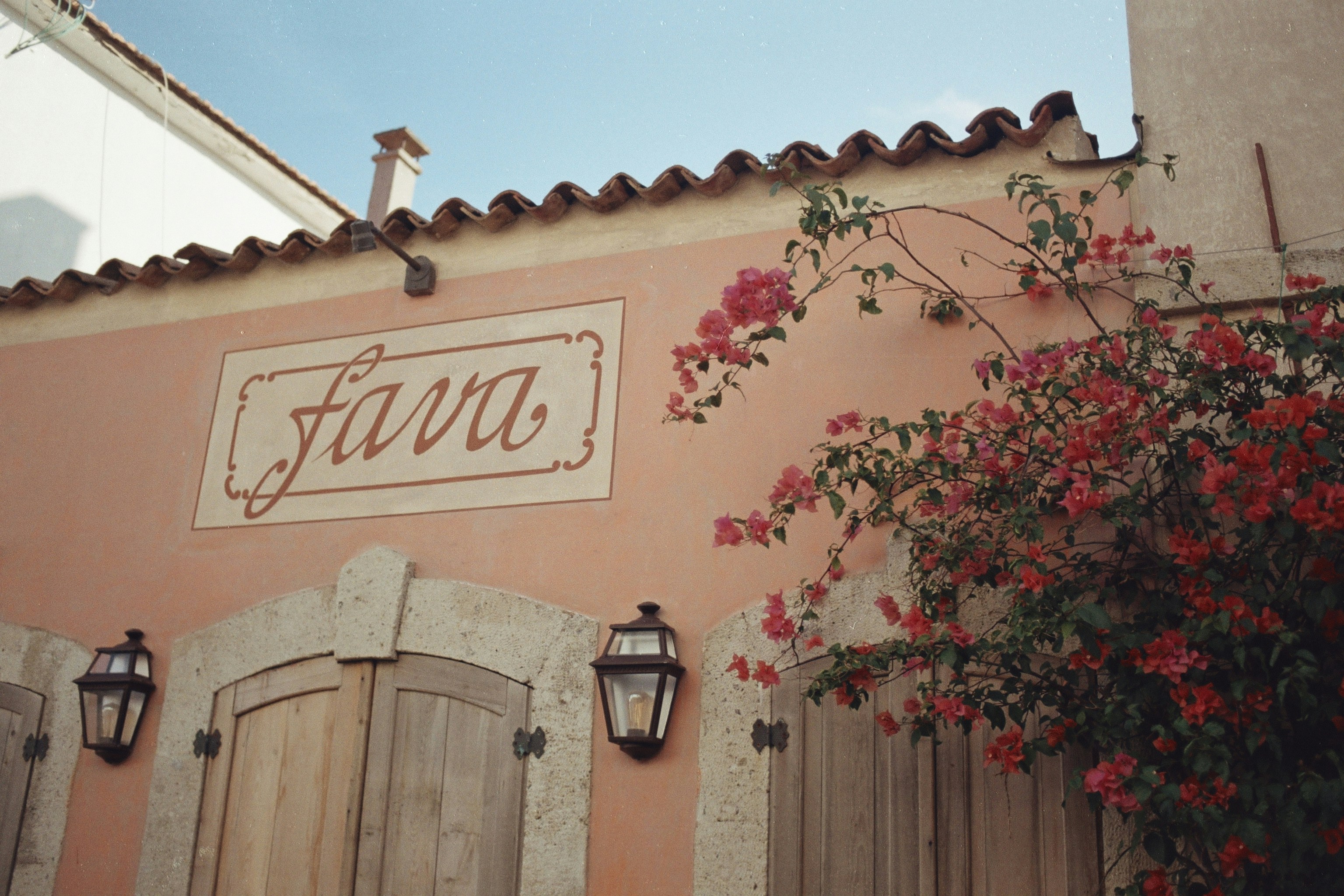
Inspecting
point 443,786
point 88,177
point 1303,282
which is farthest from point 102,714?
point 1303,282

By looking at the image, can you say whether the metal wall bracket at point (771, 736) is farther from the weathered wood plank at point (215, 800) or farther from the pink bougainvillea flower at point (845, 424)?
the weathered wood plank at point (215, 800)

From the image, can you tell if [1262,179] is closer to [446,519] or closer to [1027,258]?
[1027,258]

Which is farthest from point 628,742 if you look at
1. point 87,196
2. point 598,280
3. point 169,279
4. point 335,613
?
point 87,196

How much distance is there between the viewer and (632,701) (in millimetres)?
4727

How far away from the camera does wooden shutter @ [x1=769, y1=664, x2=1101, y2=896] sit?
421 centimetres

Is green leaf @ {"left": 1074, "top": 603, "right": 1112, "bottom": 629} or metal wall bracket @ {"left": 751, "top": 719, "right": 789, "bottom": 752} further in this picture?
metal wall bracket @ {"left": 751, "top": 719, "right": 789, "bottom": 752}

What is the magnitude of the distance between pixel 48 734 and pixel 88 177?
4.58 m

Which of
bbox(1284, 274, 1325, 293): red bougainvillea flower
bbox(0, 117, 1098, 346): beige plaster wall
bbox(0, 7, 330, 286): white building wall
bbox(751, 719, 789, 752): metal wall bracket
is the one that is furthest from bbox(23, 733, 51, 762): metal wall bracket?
bbox(1284, 274, 1325, 293): red bougainvillea flower

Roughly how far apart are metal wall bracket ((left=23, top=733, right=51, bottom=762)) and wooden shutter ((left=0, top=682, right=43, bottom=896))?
0.02 meters

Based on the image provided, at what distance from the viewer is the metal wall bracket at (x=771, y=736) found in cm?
464

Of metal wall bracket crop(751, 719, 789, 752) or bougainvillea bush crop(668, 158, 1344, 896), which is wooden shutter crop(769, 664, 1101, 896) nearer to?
metal wall bracket crop(751, 719, 789, 752)

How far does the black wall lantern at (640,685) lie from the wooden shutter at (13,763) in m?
2.95

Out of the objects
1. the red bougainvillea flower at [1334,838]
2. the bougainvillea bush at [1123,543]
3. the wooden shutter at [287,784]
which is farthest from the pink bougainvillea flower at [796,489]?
the wooden shutter at [287,784]

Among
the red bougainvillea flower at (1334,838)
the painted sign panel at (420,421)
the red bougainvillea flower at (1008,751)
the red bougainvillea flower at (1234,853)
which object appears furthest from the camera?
the painted sign panel at (420,421)
